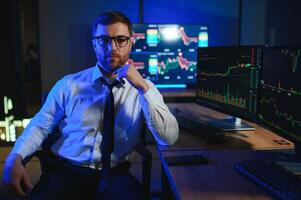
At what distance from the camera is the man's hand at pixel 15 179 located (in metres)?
1.50

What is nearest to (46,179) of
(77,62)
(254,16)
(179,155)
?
(179,155)

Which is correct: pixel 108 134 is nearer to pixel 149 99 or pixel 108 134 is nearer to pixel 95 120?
pixel 95 120

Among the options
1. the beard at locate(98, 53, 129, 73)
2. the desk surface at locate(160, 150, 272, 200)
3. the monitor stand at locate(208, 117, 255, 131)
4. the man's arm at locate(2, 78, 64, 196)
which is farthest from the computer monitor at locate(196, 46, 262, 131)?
the man's arm at locate(2, 78, 64, 196)

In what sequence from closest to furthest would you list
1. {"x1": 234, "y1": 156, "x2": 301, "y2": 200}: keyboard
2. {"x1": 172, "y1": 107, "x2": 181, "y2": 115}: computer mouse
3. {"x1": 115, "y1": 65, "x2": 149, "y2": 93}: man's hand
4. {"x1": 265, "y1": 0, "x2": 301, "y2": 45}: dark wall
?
{"x1": 234, "y1": 156, "x2": 301, "y2": 200}: keyboard
{"x1": 115, "y1": 65, "x2": 149, "y2": 93}: man's hand
{"x1": 172, "y1": 107, "x2": 181, "y2": 115}: computer mouse
{"x1": 265, "y1": 0, "x2": 301, "y2": 45}: dark wall

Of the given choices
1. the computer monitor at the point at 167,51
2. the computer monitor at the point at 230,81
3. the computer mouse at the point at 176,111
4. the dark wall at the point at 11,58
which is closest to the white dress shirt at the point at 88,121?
the computer monitor at the point at 230,81

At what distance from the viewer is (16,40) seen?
3711 mm

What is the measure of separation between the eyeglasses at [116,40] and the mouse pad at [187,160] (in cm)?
Result: 58

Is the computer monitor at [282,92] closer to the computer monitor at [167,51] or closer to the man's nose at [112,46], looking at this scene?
the man's nose at [112,46]

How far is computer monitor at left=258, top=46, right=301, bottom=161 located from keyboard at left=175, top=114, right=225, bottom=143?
217 mm

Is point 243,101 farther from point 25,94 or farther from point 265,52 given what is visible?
point 25,94

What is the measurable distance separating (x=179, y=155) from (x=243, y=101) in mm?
521

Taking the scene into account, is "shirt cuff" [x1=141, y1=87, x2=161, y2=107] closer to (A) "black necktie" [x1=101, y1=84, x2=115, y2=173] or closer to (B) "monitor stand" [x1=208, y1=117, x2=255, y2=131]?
(A) "black necktie" [x1=101, y1=84, x2=115, y2=173]

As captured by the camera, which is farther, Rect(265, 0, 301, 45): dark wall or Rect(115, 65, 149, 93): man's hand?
Rect(265, 0, 301, 45): dark wall

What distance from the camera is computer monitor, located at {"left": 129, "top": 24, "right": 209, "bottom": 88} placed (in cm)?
359
